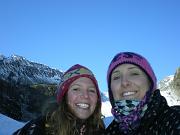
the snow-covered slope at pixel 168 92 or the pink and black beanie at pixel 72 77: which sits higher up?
the snow-covered slope at pixel 168 92

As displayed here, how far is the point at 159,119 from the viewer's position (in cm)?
338

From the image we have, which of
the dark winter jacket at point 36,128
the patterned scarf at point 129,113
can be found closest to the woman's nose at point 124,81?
the patterned scarf at point 129,113

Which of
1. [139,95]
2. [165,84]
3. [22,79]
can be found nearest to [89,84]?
[139,95]

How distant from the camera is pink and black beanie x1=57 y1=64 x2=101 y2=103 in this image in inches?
189

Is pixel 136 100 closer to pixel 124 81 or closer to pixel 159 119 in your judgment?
pixel 124 81

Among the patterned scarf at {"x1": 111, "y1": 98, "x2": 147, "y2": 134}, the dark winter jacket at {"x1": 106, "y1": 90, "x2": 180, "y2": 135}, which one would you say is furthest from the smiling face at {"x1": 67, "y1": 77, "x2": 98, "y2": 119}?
the dark winter jacket at {"x1": 106, "y1": 90, "x2": 180, "y2": 135}

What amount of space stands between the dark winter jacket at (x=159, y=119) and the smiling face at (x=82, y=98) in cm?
106

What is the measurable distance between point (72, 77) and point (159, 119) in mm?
1758

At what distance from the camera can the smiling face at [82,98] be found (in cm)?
466

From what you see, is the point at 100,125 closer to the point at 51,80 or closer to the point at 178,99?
the point at 178,99

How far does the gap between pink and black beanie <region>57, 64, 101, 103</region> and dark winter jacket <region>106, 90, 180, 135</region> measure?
53.3 inches

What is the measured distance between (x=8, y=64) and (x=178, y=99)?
60.5 feet

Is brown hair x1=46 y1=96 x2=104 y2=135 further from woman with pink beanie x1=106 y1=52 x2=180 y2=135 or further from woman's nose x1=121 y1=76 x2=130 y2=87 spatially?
woman's nose x1=121 y1=76 x2=130 y2=87

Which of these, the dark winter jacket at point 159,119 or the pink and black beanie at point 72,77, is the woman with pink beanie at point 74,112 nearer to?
the pink and black beanie at point 72,77
